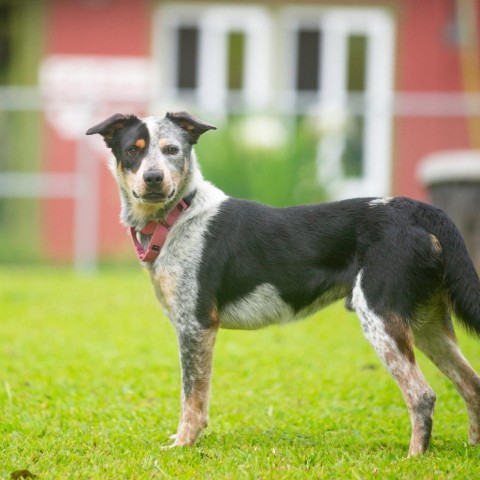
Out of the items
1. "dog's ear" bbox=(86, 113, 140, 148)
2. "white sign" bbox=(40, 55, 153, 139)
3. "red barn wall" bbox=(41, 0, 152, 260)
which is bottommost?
"dog's ear" bbox=(86, 113, 140, 148)

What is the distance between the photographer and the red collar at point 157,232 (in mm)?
4320

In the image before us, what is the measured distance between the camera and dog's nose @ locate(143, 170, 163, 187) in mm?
4160

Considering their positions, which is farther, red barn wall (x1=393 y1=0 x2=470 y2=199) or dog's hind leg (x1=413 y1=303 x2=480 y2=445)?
red barn wall (x1=393 y1=0 x2=470 y2=199)

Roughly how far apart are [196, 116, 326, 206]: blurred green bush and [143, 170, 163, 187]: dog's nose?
733 centimetres

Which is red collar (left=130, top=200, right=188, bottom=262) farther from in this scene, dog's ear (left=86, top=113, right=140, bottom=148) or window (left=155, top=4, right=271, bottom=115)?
window (left=155, top=4, right=271, bottom=115)

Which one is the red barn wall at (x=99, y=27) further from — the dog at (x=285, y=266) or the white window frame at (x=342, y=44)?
the dog at (x=285, y=266)

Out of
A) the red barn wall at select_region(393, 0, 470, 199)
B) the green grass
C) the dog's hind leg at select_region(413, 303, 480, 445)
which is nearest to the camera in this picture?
the green grass

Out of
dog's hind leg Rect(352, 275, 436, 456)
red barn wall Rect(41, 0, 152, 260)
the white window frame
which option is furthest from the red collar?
red barn wall Rect(41, 0, 152, 260)

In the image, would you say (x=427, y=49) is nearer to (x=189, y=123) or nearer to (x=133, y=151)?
(x=189, y=123)

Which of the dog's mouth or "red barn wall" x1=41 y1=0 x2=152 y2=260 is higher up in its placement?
"red barn wall" x1=41 y1=0 x2=152 y2=260

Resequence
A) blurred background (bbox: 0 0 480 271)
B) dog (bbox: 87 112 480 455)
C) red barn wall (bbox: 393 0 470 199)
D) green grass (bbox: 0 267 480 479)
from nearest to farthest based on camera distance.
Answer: green grass (bbox: 0 267 480 479), dog (bbox: 87 112 480 455), blurred background (bbox: 0 0 480 271), red barn wall (bbox: 393 0 470 199)

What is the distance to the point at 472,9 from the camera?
45.7 feet

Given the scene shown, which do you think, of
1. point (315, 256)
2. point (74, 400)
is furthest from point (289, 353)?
point (315, 256)

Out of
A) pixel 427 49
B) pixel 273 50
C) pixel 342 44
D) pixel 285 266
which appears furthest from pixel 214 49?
pixel 285 266
